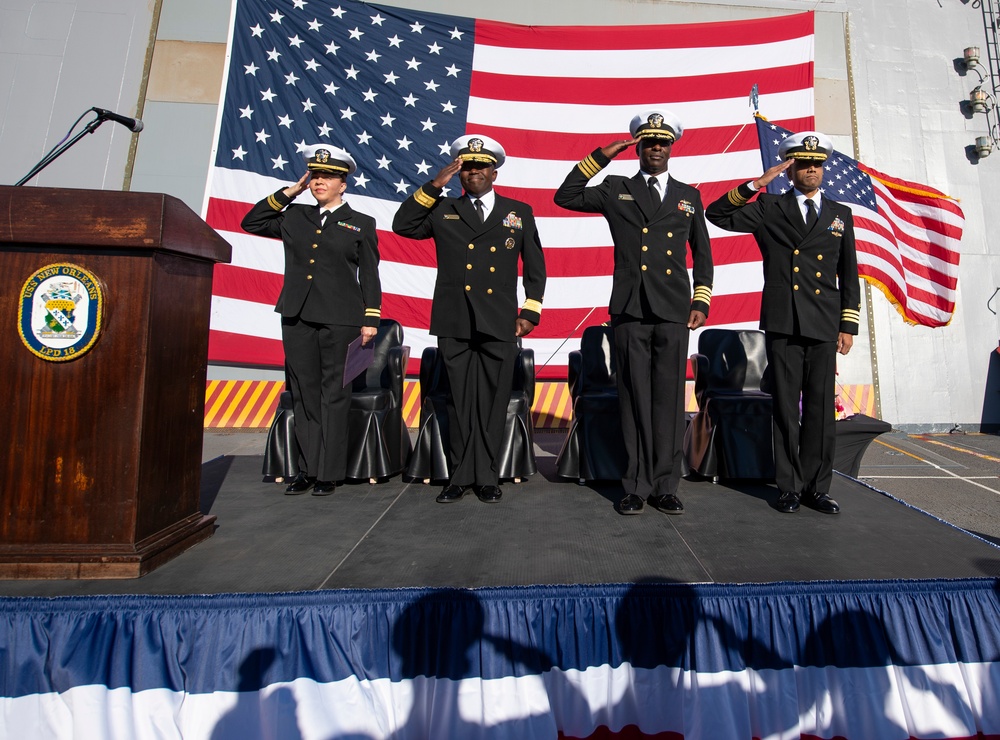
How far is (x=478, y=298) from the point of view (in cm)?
270

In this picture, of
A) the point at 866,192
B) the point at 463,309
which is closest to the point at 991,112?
the point at 866,192

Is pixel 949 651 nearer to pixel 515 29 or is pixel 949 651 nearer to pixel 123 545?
pixel 123 545

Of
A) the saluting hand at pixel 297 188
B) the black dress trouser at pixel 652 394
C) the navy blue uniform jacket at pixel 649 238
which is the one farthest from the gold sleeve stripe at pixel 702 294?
the saluting hand at pixel 297 188

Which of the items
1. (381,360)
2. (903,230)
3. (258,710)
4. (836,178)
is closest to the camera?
(258,710)

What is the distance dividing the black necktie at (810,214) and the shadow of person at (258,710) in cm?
267

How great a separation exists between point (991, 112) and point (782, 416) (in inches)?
313

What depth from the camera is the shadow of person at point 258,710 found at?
4.74 feet

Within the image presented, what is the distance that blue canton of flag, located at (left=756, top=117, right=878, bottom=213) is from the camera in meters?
5.21

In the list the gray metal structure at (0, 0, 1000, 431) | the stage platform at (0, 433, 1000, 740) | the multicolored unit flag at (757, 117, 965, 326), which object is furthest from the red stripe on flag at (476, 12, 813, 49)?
the stage platform at (0, 433, 1000, 740)

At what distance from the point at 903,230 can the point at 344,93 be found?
5553 mm

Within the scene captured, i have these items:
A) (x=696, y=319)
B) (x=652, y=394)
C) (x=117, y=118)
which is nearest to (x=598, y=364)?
(x=652, y=394)

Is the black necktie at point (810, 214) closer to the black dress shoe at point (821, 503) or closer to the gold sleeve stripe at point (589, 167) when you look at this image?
the gold sleeve stripe at point (589, 167)

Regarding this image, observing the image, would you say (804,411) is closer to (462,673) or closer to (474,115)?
(462,673)

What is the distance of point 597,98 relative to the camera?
6.05 metres
